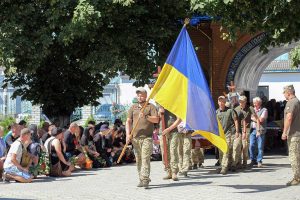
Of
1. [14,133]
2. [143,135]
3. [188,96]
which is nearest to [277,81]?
[14,133]

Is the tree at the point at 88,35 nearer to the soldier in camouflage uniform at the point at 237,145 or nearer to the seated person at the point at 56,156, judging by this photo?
the seated person at the point at 56,156

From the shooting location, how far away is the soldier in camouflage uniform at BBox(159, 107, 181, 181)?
45.2 ft

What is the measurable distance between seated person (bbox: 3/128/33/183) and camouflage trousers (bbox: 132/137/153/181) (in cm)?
304

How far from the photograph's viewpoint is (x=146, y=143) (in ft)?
41.3

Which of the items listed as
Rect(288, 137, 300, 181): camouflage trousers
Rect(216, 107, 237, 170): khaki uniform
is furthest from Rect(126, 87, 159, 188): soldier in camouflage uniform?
Rect(216, 107, 237, 170): khaki uniform

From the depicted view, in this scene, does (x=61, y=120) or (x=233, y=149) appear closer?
(x=233, y=149)

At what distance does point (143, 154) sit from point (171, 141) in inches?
67.4

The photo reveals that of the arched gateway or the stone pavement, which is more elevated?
the arched gateway

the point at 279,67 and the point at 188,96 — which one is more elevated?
the point at 279,67

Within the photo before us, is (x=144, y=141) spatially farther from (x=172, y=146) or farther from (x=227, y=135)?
(x=227, y=135)

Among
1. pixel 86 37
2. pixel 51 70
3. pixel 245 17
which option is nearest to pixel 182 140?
pixel 245 17

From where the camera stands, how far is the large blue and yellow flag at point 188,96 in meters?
12.5

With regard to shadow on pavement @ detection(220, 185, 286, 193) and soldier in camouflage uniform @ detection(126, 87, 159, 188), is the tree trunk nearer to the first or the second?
soldier in camouflage uniform @ detection(126, 87, 159, 188)

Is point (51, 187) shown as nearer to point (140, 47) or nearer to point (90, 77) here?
point (140, 47)
